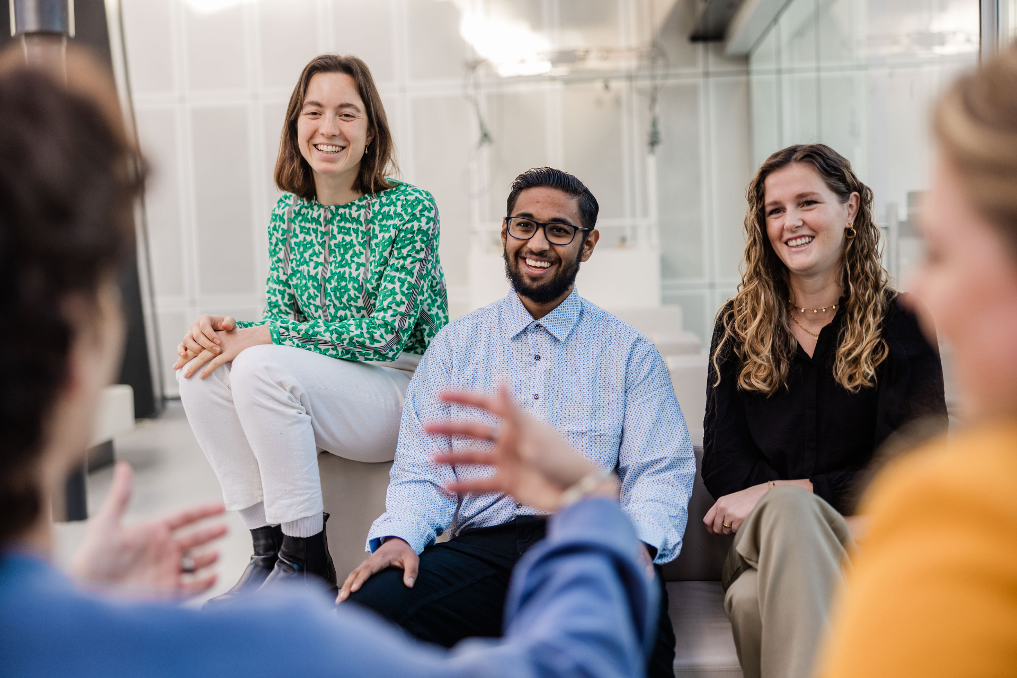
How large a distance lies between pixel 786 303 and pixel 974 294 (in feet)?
4.53

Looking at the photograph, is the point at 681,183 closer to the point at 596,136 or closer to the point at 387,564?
the point at 596,136

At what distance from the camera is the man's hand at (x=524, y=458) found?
60 centimetres

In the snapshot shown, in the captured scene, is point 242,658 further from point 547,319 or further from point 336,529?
point 336,529

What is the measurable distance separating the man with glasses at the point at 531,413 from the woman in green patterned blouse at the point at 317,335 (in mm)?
221

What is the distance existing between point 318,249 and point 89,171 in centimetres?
178

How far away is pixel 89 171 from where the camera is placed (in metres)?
0.40

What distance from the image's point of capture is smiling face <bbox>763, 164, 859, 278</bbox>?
5.68 feet

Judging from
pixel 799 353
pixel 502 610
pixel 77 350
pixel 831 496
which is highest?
pixel 77 350

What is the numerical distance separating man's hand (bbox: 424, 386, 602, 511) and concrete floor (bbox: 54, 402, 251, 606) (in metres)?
1.71

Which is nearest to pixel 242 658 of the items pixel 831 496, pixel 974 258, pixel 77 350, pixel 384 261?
pixel 77 350

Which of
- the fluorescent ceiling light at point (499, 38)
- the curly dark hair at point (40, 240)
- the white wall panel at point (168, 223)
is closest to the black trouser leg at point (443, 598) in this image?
the curly dark hair at point (40, 240)

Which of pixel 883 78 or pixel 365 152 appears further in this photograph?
pixel 883 78

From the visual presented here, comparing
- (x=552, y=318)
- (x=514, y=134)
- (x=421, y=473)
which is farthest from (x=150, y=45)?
A: (x=421, y=473)

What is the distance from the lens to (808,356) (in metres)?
1.71
